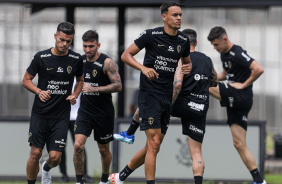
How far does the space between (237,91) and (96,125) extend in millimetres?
2210

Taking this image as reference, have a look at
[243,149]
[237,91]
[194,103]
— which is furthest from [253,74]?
[194,103]

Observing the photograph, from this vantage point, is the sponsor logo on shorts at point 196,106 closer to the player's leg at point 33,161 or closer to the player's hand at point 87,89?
the player's hand at point 87,89

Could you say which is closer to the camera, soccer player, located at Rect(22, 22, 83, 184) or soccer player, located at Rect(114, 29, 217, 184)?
soccer player, located at Rect(22, 22, 83, 184)

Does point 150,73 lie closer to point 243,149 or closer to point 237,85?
point 237,85

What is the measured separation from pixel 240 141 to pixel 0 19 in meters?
9.28

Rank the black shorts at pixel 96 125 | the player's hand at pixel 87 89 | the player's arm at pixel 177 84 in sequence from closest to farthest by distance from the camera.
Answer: the player's arm at pixel 177 84, the player's hand at pixel 87 89, the black shorts at pixel 96 125

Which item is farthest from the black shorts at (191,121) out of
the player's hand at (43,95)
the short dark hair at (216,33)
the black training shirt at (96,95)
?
the player's hand at (43,95)

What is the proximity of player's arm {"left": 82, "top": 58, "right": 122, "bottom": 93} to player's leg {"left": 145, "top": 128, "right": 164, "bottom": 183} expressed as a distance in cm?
130

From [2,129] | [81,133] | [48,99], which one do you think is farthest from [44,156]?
[48,99]

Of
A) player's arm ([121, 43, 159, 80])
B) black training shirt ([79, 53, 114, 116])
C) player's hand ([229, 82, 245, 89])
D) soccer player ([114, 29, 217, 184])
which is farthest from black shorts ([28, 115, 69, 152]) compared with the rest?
player's hand ([229, 82, 245, 89])

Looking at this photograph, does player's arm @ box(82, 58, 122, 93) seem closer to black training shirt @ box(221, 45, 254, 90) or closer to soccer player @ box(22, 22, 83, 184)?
soccer player @ box(22, 22, 83, 184)

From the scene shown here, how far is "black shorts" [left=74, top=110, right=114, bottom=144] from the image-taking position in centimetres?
930

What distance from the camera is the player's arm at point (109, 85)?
357 inches

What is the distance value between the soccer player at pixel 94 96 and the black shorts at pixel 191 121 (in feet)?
3.29
